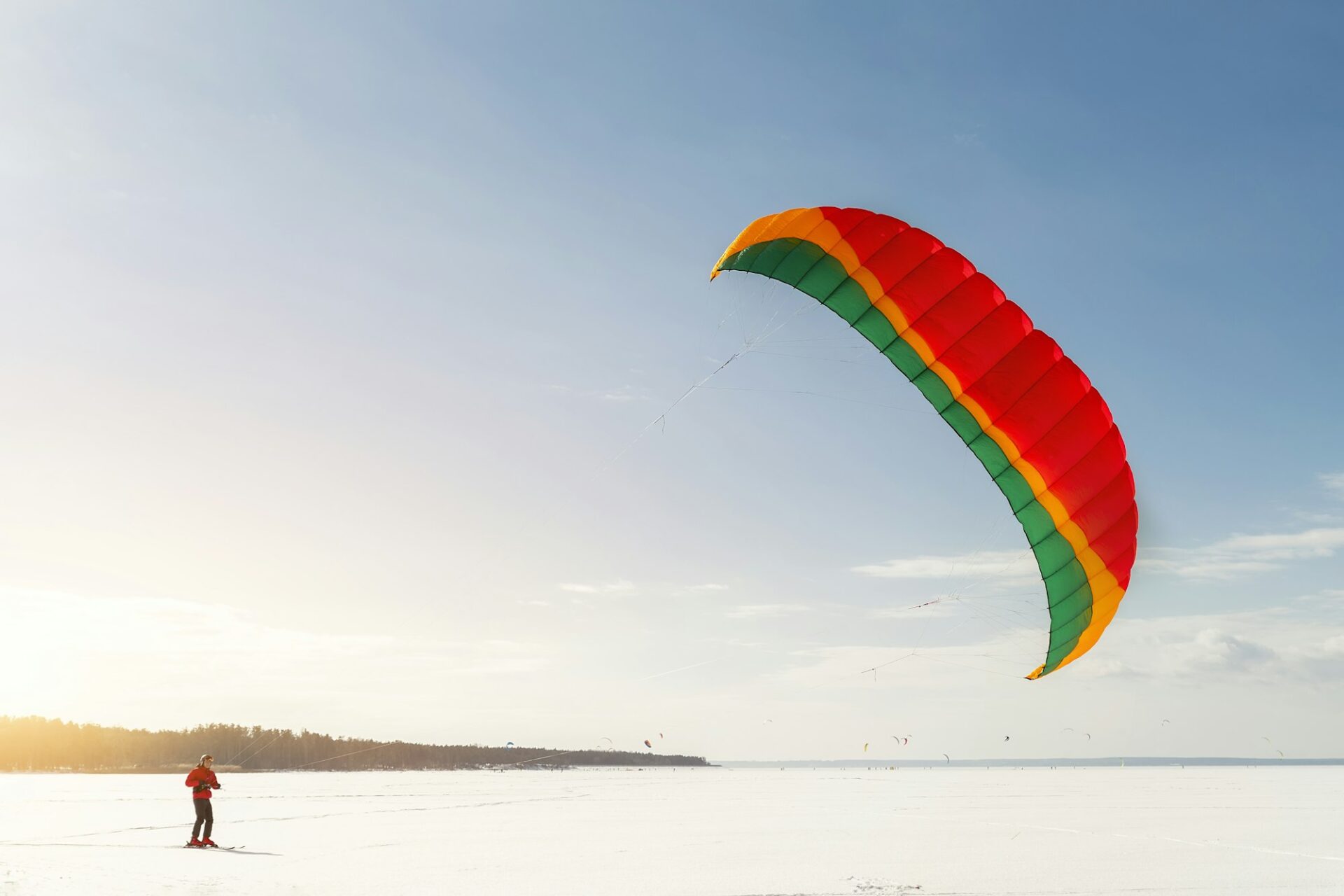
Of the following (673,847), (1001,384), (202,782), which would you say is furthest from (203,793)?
(1001,384)

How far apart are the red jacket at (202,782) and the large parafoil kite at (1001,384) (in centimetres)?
909

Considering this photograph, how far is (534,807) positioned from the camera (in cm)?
2269

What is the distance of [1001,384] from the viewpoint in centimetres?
1061

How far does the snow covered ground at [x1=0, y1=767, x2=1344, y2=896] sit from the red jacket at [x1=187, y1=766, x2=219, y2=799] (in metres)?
0.70

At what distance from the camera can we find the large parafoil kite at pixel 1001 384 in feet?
34.6

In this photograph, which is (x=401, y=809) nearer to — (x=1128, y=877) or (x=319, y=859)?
(x=319, y=859)

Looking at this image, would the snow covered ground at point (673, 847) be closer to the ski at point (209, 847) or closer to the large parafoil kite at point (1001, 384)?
the ski at point (209, 847)

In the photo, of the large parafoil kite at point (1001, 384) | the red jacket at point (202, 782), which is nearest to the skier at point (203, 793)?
the red jacket at point (202, 782)

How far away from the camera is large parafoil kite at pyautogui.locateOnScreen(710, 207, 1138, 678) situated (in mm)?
10539

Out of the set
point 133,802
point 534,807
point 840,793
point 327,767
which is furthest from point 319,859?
point 327,767

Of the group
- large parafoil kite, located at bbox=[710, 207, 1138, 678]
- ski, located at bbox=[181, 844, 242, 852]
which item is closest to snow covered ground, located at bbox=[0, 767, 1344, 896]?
ski, located at bbox=[181, 844, 242, 852]

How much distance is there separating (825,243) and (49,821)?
17.6 metres

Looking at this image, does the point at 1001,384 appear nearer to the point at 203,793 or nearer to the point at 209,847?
the point at 203,793

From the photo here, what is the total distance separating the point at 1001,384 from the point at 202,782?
36.2 ft
